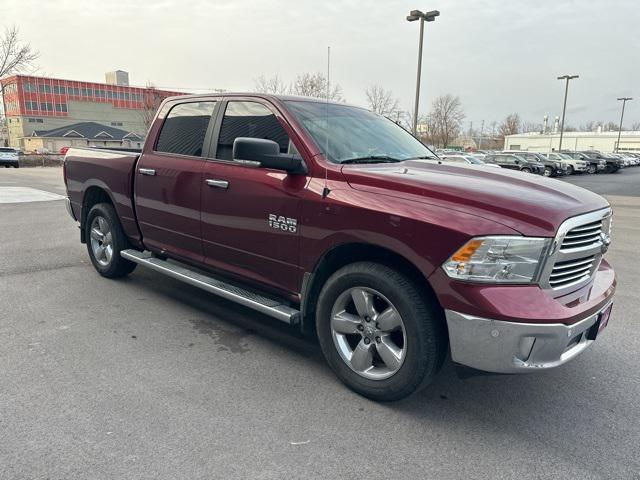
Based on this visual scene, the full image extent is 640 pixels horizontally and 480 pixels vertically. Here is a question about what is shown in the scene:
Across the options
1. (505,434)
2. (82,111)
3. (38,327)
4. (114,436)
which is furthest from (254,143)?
(82,111)

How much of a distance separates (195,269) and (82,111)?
10574 cm

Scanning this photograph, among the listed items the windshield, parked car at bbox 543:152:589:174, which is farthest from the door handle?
parked car at bbox 543:152:589:174

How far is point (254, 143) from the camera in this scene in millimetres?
3176

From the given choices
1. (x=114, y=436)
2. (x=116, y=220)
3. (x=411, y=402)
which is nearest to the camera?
(x=114, y=436)

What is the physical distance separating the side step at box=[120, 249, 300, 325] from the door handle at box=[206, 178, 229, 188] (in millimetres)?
813

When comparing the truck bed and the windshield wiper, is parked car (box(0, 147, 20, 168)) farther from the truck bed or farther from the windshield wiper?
the windshield wiper

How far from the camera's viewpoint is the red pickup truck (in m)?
2.57

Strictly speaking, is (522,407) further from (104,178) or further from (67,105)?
(67,105)

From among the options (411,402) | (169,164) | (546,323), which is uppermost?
(169,164)

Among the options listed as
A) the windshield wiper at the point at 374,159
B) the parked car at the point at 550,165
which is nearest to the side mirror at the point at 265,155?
the windshield wiper at the point at 374,159

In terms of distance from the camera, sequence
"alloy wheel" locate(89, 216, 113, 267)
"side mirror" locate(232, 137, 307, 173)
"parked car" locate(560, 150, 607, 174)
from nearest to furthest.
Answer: "side mirror" locate(232, 137, 307, 173), "alloy wheel" locate(89, 216, 113, 267), "parked car" locate(560, 150, 607, 174)

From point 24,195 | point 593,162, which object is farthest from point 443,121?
point 24,195

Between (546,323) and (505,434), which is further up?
(546,323)

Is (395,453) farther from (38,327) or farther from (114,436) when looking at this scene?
(38,327)
